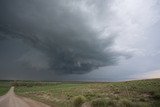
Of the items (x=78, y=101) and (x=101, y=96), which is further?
(x=101, y=96)

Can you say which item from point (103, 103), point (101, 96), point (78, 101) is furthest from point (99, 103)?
point (101, 96)

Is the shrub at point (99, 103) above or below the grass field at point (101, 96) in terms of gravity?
below

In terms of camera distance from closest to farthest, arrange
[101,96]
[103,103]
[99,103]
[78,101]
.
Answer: [78,101] → [103,103] → [99,103] → [101,96]

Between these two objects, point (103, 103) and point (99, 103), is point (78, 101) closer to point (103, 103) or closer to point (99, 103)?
point (103, 103)

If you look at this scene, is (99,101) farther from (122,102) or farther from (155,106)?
(155,106)

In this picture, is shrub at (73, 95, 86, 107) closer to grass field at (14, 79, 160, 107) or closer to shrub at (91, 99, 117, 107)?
grass field at (14, 79, 160, 107)

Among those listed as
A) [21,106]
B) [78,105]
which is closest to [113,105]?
[78,105]

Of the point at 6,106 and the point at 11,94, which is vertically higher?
the point at 11,94

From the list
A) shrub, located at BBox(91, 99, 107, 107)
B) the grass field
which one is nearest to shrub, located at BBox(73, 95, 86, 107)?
the grass field

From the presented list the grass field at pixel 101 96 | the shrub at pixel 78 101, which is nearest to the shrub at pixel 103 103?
the grass field at pixel 101 96

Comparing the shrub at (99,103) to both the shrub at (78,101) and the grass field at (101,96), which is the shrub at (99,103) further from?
the shrub at (78,101)

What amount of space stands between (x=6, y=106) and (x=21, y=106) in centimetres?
91

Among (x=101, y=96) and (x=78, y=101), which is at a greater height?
(x=101, y=96)

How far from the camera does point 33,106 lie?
28.0 ft
